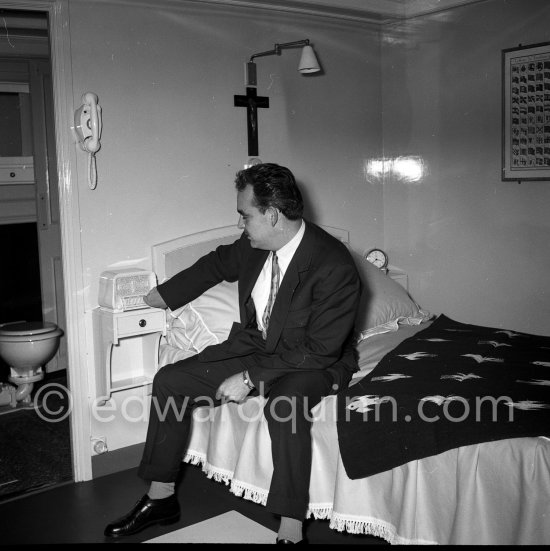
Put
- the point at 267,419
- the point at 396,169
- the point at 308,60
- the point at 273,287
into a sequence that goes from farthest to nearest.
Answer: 1. the point at 396,169
2. the point at 308,60
3. the point at 273,287
4. the point at 267,419

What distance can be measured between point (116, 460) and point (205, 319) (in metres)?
0.85

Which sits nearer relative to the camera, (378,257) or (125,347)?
(125,347)

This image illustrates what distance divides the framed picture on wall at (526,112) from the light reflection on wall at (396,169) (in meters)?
0.65

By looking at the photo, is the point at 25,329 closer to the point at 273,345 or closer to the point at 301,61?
the point at 273,345

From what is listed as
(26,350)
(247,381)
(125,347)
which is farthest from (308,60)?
(26,350)

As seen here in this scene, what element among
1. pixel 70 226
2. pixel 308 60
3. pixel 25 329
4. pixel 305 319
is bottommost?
pixel 25 329

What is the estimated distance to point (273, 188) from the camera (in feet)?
9.61

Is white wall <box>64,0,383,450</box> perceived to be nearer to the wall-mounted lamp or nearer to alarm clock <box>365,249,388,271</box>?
the wall-mounted lamp

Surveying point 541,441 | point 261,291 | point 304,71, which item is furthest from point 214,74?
point 541,441

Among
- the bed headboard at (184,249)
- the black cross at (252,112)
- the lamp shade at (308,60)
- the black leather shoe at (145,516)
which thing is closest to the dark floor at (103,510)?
the black leather shoe at (145,516)

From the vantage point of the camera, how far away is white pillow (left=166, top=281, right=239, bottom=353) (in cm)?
342

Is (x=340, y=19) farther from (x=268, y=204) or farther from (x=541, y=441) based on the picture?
(x=541, y=441)

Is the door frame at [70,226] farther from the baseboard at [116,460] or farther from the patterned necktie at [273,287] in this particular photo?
the patterned necktie at [273,287]

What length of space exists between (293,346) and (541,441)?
1036 mm
